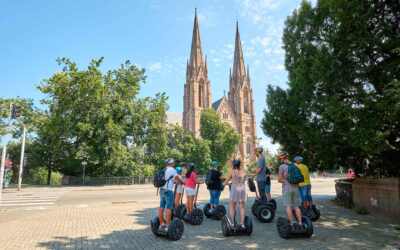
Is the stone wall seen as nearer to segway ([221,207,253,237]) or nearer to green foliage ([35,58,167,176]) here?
segway ([221,207,253,237])

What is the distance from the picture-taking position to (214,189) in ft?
27.3

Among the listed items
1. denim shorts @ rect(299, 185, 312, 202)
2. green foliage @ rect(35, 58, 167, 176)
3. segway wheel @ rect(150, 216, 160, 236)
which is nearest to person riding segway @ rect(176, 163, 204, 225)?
segway wheel @ rect(150, 216, 160, 236)

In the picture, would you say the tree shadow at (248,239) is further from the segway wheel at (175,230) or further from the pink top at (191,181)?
the pink top at (191,181)

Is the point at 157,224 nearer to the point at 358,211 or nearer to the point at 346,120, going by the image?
the point at 346,120

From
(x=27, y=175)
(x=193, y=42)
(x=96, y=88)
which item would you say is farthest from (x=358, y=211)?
(x=193, y=42)

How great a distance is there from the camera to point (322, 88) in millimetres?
9594

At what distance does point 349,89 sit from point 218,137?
41.7 m

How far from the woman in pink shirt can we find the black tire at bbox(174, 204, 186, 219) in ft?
0.61

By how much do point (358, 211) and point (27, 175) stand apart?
5051 centimetres

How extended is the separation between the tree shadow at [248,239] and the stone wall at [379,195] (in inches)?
35.5

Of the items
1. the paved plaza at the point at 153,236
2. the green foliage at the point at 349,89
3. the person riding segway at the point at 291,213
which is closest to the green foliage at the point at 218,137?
the green foliage at the point at 349,89

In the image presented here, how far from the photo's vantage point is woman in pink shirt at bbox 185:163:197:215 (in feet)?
25.9

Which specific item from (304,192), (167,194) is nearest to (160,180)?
(167,194)

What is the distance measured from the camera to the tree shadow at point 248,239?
5.80 meters
